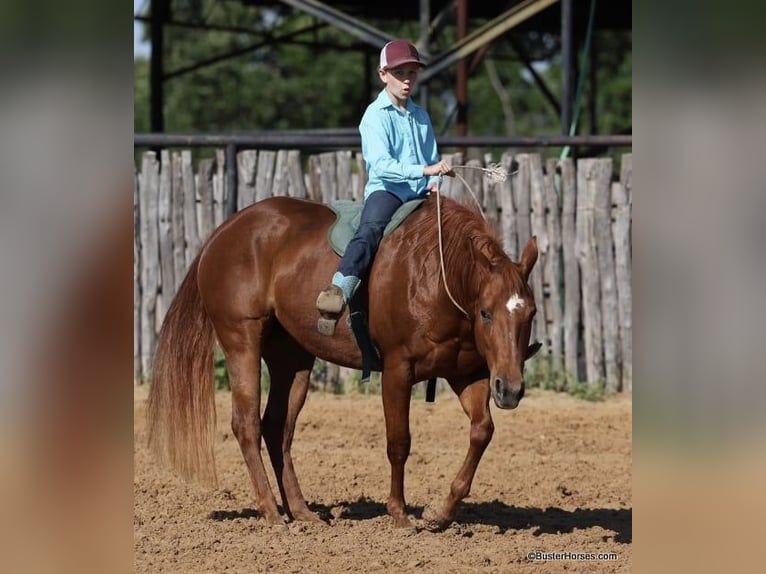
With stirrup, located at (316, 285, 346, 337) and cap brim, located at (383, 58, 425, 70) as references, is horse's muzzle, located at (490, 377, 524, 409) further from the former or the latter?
cap brim, located at (383, 58, 425, 70)

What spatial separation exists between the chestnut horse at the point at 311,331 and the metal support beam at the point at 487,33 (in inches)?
197

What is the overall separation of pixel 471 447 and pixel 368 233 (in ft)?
3.97

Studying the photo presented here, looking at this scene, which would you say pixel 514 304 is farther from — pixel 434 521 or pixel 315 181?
pixel 315 181

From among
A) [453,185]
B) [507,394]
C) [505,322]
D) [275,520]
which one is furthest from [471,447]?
[453,185]

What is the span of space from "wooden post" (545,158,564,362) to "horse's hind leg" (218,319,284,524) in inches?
174

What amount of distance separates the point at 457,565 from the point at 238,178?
588 cm

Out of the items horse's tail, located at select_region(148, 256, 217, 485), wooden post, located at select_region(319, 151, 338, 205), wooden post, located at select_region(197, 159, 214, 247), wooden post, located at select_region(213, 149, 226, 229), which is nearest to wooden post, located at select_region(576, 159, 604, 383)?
wooden post, located at select_region(319, 151, 338, 205)

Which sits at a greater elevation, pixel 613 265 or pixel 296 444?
pixel 613 265

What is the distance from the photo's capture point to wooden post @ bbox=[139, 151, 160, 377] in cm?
1030

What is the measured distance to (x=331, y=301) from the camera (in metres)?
5.59

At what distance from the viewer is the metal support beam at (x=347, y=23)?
1087 centimetres

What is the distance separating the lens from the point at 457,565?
198 inches
